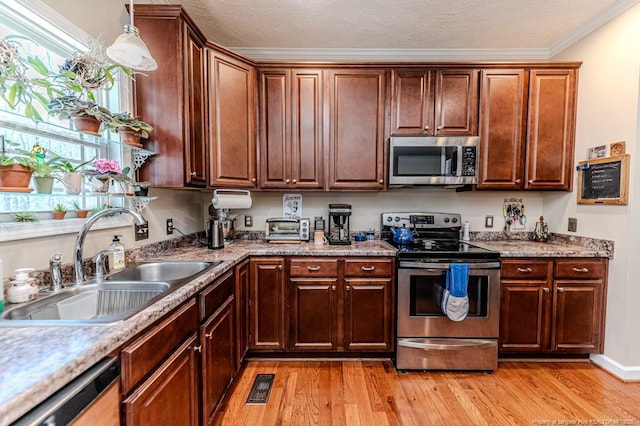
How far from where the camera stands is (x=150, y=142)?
6.02ft

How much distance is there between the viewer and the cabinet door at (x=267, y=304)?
2.25m

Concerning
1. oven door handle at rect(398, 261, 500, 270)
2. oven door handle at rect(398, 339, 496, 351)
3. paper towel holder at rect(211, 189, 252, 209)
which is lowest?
oven door handle at rect(398, 339, 496, 351)

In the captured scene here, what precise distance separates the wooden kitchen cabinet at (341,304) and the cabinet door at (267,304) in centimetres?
9

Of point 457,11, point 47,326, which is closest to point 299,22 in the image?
point 457,11

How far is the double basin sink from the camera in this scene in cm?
96

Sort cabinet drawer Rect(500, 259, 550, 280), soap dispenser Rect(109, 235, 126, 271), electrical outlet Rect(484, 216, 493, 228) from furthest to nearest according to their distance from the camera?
electrical outlet Rect(484, 216, 493, 228), cabinet drawer Rect(500, 259, 550, 280), soap dispenser Rect(109, 235, 126, 271)

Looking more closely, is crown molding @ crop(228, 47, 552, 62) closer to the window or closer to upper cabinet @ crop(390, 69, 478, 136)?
upper cabinet @ crop(390, 69, 478, 136)

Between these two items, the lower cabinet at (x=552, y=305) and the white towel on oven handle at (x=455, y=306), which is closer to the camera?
the white towel on oven handle at (x=455, y=306)

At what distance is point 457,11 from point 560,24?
94cm

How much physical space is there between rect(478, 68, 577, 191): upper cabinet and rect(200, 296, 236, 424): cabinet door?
2.31 m

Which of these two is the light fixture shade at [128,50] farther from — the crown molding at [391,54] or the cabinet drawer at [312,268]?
the crown molding at [391,54]

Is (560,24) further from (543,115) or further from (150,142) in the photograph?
(150,142)

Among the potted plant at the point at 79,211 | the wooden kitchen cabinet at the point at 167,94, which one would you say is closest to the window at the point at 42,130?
the potted plant at the point at 79,211

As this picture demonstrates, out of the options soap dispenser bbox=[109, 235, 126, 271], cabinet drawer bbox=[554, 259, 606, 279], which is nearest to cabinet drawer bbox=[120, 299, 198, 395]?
soap dispenser bbox=[109, 235, 126, 271]
